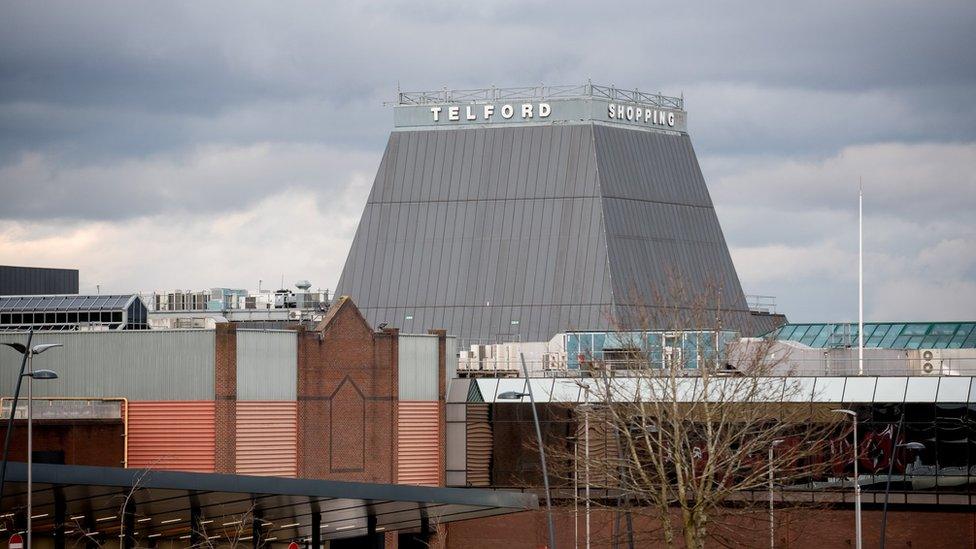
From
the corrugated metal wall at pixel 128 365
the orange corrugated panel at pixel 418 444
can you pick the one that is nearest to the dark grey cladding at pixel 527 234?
the orange corrugated panel at pixel 418 444

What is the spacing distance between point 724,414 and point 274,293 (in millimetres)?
68283

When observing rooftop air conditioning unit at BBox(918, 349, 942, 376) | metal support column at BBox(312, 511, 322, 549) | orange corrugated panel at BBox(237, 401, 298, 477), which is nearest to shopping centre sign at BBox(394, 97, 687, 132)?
rooftop air conditioning unit at BBox(918, 349, 942, 376)

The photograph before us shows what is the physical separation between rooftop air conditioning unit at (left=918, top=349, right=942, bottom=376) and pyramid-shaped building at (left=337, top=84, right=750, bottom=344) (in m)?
15.1

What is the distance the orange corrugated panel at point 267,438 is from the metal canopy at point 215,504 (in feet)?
20.4

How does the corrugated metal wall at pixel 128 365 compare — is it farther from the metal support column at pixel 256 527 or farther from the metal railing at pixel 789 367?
the metal railing at pixel 789 367

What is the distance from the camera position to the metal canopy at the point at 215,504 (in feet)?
189

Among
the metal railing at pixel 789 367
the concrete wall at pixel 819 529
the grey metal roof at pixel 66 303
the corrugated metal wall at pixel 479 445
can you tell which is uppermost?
the grey metal roof at pixel 66 303

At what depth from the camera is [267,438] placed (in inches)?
3477

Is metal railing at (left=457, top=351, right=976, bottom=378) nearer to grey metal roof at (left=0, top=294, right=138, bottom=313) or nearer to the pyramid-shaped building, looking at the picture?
the pyramid-shaped building

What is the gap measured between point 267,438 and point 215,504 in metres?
23.6

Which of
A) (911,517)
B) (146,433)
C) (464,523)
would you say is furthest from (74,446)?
(911,517)

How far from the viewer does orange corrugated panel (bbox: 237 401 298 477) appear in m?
87.1

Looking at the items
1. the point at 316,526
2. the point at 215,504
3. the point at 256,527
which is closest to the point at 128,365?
the point at 256,527

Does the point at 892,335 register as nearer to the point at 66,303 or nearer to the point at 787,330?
the point at 787,330
